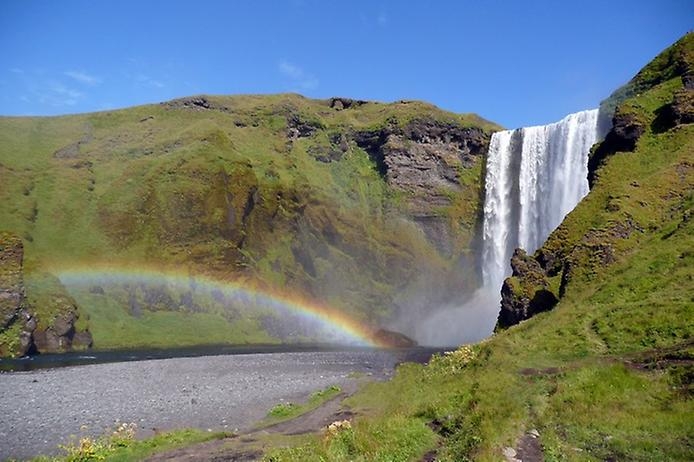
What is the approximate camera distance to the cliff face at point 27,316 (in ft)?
237

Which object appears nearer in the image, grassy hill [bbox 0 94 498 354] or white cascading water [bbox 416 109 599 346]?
white cascading water [bbox 416 109 599 346]

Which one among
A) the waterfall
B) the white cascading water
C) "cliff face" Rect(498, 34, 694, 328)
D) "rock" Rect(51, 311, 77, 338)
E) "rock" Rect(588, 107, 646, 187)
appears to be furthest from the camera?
"rock" Rect(51, 311, 77, 338)

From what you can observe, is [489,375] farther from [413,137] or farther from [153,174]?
[413,137]

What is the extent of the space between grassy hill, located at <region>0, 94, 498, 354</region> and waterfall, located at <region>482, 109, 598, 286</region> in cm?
2185

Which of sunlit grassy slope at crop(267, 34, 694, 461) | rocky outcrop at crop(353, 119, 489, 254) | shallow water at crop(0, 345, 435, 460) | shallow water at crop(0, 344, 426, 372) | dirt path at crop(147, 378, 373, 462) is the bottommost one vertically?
shallow water at crop(0, 344, 426, 372)

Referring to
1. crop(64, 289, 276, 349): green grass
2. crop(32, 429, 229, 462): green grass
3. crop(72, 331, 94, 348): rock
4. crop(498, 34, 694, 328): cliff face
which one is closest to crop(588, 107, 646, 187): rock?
crop(498, 34, 694, 328): cliff face

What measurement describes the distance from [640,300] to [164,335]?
83998mm

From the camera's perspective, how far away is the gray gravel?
29.6 meters

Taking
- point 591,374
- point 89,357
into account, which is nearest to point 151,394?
point 591,374

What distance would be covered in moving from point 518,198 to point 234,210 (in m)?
62.6

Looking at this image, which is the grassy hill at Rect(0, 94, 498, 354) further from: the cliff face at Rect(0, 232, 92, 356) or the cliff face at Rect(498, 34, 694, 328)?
the cliff face at Rect(498, 34, 694, 328)

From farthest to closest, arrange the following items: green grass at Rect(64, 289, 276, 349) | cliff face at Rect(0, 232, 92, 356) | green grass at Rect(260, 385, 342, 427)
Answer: green grass at Rect(64, 289, 276, 349) < cliff face at Rect(0, 232, 92, 356) < green grass at Rect(260, 385, 342, 427)

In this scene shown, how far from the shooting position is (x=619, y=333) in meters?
22.7

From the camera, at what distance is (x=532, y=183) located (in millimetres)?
89625
